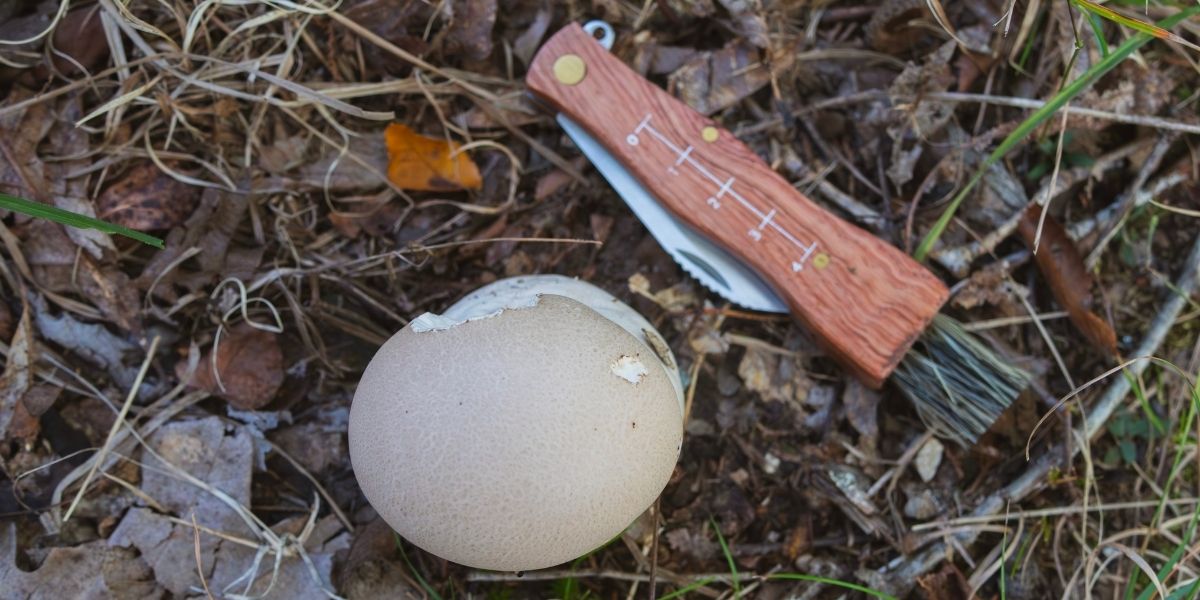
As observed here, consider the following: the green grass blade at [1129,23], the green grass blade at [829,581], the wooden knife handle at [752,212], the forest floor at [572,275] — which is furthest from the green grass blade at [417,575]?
the green grass blade at [1129,23]

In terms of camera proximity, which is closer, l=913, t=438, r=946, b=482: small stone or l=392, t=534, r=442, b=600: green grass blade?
l=392, t=534, r=442, b=600: green grass blade

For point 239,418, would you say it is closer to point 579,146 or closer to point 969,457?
point 579,146

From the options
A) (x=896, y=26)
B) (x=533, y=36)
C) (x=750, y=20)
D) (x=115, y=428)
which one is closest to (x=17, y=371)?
(x=115, y=428)

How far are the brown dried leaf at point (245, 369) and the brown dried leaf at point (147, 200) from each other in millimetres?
354

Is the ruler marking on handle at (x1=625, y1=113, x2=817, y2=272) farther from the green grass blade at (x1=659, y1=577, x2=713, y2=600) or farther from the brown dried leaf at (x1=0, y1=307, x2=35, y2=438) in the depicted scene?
the brown dried leaf at (x1=0, y1=307, x2=35, y2=438)

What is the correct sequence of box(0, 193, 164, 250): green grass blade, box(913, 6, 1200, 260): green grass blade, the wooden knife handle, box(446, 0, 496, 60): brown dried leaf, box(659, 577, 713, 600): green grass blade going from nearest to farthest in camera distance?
box(0, 193, 164, 250): green grass blade
box(913, 6, 1200, 260): green grass blade
box(659, 577, 713, 600): green grass blade
the wooden knife handle
box(446, 0, 496, 60): brown dried leaf

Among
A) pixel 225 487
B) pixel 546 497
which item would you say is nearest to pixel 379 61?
pixel 225 487

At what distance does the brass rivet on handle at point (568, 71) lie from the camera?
2.21 metres

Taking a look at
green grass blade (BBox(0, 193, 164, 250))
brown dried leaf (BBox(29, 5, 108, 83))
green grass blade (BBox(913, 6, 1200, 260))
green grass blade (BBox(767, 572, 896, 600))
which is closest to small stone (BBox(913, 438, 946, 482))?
green grass blade (BBox(767, 572, 896, 600))

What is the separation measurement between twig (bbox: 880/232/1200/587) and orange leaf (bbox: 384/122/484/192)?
161 cm

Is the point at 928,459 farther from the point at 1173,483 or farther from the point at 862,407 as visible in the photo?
the point at 1173,483

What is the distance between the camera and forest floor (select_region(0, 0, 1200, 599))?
206 cm

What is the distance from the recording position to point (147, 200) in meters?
2.15

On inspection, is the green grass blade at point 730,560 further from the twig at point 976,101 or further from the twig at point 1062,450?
the twig at point 976,101
